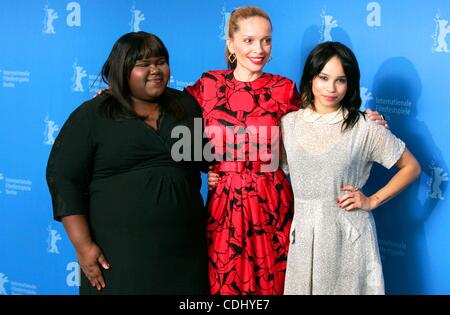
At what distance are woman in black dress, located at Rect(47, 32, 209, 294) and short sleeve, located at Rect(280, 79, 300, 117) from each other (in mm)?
352

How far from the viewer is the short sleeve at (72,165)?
227 centimetres

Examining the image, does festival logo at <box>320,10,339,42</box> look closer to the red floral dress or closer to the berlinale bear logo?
the red floral dress

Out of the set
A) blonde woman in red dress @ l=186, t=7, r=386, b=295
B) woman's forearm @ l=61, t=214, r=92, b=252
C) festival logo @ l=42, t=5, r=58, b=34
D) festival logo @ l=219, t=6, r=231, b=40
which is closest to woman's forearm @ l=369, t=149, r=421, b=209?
blonde woman in red dress @ l=186, t=7, r=386, b=295

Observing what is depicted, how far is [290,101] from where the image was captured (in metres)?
2.42

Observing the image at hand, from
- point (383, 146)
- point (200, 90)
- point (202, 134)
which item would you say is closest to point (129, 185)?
point (202, 134)

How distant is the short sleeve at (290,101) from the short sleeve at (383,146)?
29 cm

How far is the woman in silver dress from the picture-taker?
7.37 feet

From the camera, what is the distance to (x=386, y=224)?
2881 mm

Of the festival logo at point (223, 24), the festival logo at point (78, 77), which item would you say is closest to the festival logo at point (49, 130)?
the festival logo at point (78, 77)

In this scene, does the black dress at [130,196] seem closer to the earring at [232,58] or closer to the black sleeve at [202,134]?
the black sleeve at [202,134]
